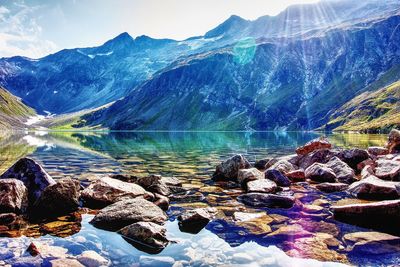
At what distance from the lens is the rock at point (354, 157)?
107 feet

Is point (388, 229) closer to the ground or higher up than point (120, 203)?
closer to the ground

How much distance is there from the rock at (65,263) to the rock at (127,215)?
160 inches

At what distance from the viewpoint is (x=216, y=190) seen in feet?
80.3

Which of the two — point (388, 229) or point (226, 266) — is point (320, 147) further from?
point (226, 266)

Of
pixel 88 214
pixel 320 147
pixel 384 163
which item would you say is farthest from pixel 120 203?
pixel 320 147

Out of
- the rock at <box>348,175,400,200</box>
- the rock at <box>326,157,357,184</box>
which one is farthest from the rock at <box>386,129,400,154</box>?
the rock at <box>348,175,400,200</box>

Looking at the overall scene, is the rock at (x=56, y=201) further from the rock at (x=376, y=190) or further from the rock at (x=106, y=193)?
the rock at (x=376, y=190)

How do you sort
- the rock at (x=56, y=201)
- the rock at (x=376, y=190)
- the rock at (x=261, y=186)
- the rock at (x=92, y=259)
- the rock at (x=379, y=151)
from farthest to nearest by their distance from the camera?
the rock at (x=379, y=151), the rock at (x=261, y=186), the rock at (x=376, y=190), the rock at (x=56, y=201), the rock at (x=92, y=259)

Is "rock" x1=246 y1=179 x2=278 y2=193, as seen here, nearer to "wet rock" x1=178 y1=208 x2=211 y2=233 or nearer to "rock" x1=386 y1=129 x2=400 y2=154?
"wet rock" x1=178 y1=208 x2=211 y2=233

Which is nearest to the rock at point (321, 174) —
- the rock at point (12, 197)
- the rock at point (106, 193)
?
the rock at point (106, 193)

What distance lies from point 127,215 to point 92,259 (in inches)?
167

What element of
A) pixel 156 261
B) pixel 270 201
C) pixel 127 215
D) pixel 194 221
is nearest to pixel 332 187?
pixel 270 201

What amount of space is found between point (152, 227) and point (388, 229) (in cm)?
1013

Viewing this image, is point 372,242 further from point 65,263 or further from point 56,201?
point 56,201
